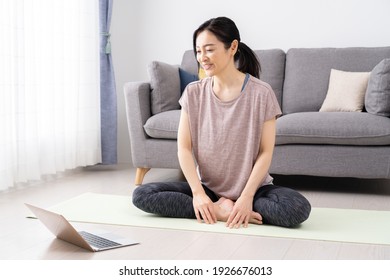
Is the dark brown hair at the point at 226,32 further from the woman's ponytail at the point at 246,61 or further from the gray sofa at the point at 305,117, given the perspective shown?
the gray sofa at the point at 305,117

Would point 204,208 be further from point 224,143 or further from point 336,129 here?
point 336,129

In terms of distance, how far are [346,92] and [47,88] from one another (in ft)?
6.10

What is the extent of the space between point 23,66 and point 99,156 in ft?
3.50

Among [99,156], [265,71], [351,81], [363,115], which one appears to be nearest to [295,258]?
[363,115]

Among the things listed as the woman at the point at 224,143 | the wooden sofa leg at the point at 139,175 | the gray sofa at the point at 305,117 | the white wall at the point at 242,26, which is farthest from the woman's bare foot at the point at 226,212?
the white wall at the point at 242,26

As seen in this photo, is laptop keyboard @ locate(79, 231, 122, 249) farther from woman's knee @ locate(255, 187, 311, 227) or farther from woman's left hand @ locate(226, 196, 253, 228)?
woman's knee @ locate(255, 187, 311, 227)

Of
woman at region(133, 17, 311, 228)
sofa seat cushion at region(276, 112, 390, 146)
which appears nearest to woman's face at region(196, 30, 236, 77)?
woman at region(133, 17, 311, 228)

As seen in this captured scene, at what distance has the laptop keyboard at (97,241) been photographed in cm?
210

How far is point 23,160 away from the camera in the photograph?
11.3ft

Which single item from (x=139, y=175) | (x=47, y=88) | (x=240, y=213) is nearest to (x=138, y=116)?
(x=139, y=175)

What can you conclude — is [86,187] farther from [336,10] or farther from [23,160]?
[336,10]

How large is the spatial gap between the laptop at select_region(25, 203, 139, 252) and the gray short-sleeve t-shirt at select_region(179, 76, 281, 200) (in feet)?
1.80

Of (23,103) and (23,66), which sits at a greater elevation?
(23,66)

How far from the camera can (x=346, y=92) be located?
368cm
